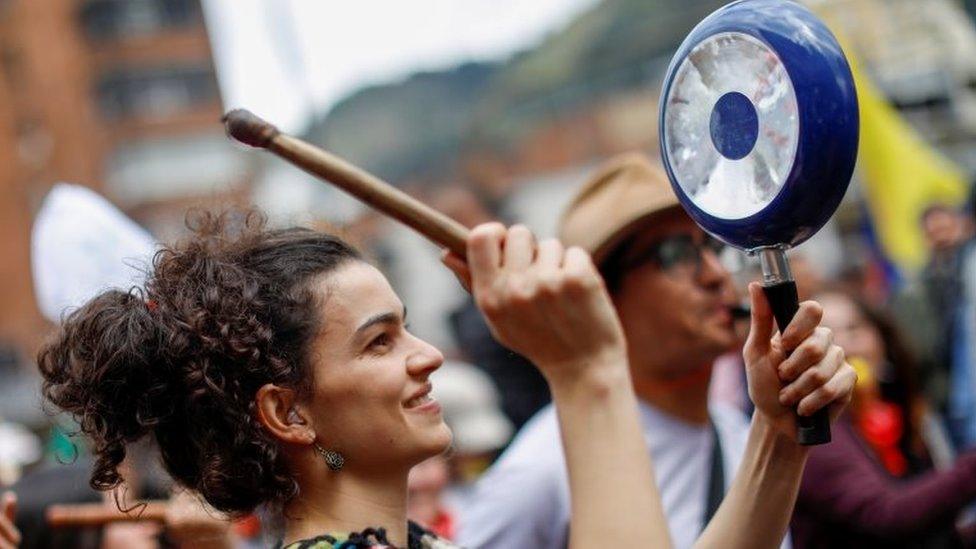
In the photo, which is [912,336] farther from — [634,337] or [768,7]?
[768,7]

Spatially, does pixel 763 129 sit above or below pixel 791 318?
above

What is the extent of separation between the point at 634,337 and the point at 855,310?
1.88 metres

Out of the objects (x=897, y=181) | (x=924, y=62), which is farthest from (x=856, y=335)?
(x=924, y=62)

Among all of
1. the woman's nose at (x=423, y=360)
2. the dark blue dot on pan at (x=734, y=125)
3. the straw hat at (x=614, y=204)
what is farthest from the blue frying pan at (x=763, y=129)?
the straw hat at (x=614, y=204)

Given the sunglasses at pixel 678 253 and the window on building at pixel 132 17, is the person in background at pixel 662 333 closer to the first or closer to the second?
the sunglasses at pixel 678 253

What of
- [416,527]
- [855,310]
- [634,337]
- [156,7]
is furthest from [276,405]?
[156,7]

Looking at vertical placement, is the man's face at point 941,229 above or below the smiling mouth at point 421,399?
below

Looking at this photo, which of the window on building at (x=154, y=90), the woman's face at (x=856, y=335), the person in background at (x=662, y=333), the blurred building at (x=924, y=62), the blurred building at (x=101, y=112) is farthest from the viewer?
the window on building at (x=154, y=90)

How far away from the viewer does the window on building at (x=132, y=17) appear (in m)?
44.2

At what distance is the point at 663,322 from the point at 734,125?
157 centimetres

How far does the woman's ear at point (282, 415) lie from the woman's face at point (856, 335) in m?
3.10

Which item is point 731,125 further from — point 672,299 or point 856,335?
point 856,335

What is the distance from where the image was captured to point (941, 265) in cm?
674

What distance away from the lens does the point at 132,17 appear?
4434cm
